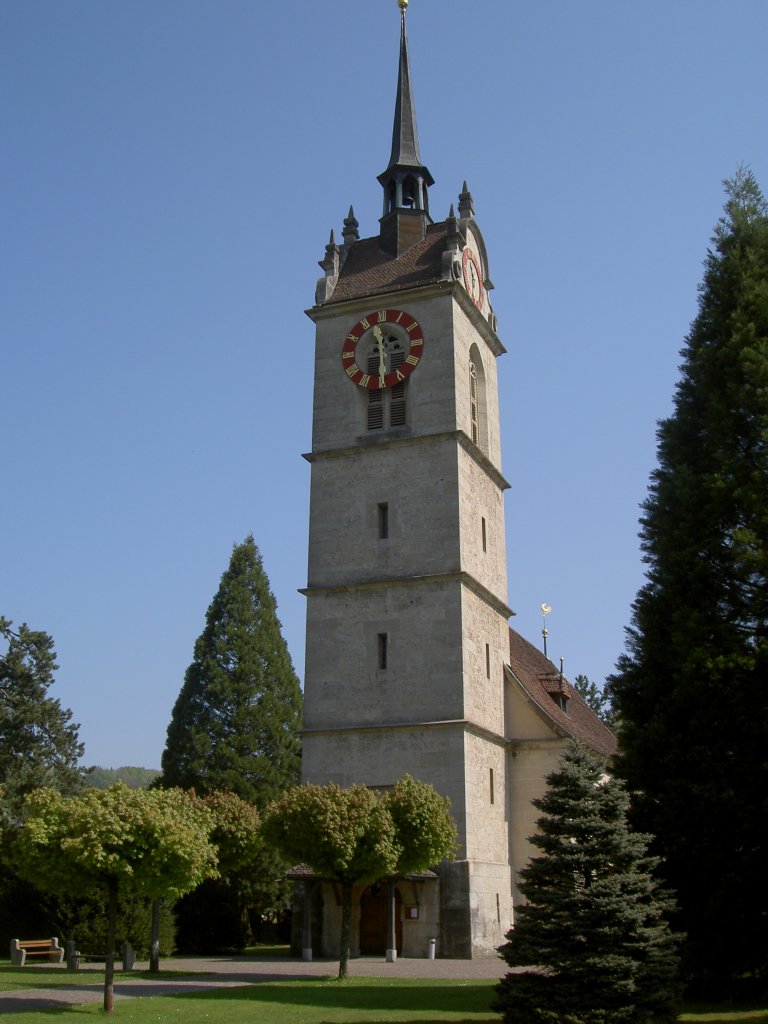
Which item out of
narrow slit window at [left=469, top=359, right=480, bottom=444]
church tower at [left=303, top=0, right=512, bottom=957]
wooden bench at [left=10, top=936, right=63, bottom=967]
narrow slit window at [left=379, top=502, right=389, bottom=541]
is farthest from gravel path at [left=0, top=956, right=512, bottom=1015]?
narrow slit window at [left=469, top=359, right=480, bottom=444]

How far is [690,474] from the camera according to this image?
1944 cm

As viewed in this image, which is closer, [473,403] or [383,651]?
[383,651]

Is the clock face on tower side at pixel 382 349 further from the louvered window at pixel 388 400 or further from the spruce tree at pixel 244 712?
the spruce tree at pixel 244 712

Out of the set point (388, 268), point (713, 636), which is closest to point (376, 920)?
point (713, 636)

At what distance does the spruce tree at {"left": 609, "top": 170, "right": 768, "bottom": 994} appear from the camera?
17.1 meters

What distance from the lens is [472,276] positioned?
124ft

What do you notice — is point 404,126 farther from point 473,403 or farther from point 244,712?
point 244,712

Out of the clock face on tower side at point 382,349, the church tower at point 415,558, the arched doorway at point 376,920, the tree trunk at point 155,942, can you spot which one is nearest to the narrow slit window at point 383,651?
the church tower at point 415,558

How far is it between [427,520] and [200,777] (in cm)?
1658

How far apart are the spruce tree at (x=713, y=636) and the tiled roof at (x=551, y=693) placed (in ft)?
49.0

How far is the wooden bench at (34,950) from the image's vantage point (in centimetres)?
2764

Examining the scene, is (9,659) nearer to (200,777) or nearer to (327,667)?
(200,777)

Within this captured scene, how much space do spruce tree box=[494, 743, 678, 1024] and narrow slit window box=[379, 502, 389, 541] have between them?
17309 mm

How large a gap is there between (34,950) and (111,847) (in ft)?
43.5
